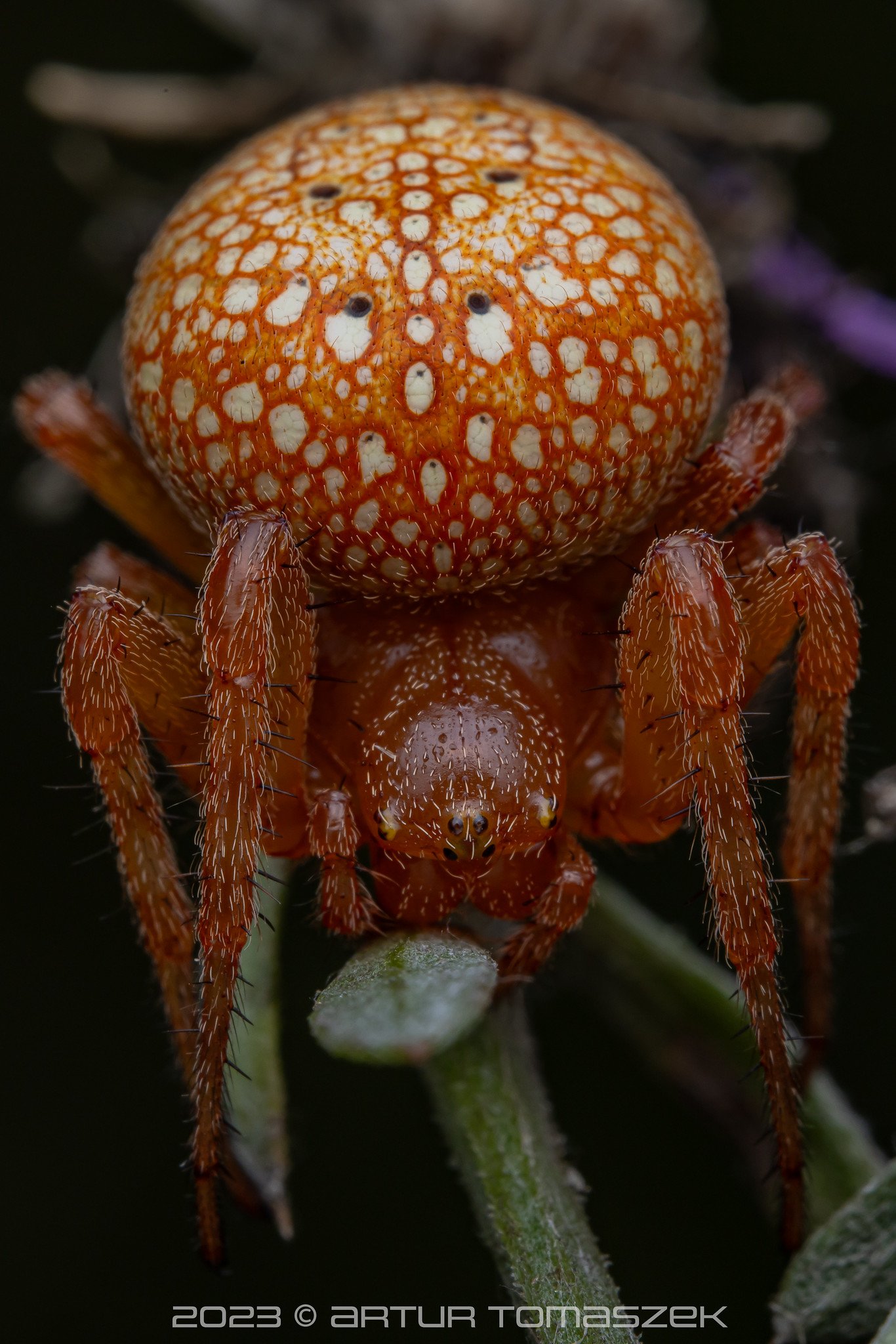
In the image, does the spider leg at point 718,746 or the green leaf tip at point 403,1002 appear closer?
the green leaf tip at point 403,1002

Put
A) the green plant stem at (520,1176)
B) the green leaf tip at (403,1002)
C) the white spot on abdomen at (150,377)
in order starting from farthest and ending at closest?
1. the white spot on abdomen at (150,377)
2. the green plant stem at (520,1176)
3. the green leaf tip at (403,1002)

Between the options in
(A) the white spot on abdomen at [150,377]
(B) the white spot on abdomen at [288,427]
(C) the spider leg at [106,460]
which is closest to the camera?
(B) the white spot on abdomen at [288,427]

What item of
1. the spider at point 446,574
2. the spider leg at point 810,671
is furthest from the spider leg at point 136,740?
the spider leg at point 810,671

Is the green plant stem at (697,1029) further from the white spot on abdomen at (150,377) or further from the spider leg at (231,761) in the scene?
the white spot on abdomen at (150,377)

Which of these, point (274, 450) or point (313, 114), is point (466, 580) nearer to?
point (274, 450)

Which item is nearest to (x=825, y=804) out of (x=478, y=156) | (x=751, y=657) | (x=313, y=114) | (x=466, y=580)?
(x=751, y=657)

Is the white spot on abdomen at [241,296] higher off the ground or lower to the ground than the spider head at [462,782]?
higher

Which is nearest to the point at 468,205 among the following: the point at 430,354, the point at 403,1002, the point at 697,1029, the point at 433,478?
the point at 430,354
